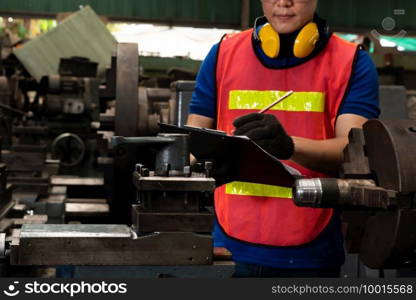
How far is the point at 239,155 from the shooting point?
4.04 feet

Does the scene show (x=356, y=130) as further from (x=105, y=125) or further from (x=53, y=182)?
(x=53, y=182)

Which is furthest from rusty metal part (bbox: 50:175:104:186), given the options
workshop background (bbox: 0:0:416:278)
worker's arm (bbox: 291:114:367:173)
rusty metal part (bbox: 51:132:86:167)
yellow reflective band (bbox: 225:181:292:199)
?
worker's arm (bbox: 291:114:367:173)

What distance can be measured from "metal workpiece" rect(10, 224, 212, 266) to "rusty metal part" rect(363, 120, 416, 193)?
11.2 inches

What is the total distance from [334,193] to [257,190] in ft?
1.48

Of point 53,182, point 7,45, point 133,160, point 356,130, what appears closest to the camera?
point 356,130

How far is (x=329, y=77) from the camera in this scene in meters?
1.49

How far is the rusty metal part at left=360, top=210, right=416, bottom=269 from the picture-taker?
99 centimetres

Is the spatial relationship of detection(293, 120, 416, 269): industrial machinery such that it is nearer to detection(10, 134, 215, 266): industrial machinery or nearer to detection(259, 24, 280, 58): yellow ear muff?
detection(10, 134, 215, 266): industrial machinery

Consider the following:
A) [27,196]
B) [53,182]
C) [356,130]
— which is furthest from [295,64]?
[53,182]

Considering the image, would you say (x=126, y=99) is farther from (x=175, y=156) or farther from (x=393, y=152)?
(x=393, y=152)

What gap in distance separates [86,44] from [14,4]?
2.19m

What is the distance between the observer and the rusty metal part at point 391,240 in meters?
0.99

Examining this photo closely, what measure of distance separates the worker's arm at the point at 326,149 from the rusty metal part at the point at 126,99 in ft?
4.42

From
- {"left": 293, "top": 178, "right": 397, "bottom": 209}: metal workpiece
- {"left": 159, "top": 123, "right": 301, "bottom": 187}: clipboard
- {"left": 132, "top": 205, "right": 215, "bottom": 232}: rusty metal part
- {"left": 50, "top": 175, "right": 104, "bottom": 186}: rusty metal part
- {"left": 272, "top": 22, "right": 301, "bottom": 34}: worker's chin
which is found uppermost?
{"left": 272, "top": 22, "right": 301, "bottom": 34}: worker's chin
